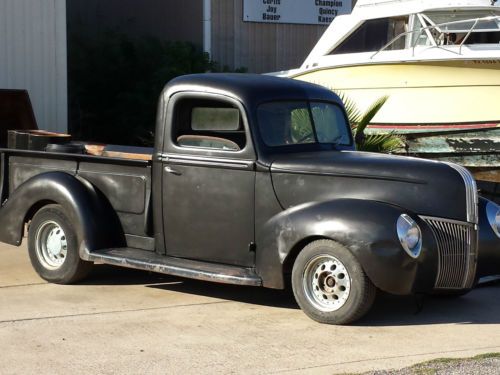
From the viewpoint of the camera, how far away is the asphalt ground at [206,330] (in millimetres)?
5602

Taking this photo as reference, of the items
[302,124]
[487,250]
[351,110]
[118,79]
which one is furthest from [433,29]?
[487,250]

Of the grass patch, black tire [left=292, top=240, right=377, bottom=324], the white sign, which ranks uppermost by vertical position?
the white sign

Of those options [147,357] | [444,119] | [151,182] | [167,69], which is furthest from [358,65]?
[147,357]

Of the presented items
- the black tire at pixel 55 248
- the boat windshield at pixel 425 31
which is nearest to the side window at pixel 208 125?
the black tire at pixel 55 248

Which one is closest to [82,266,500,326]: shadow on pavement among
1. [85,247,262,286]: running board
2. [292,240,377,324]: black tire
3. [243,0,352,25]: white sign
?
[292,240,377,324]: black tire

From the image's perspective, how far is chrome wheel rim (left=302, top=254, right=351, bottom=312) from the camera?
6488 mm

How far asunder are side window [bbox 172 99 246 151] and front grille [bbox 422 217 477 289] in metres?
1.72

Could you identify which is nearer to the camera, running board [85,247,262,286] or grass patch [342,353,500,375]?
grass patch [342,353,500,375]

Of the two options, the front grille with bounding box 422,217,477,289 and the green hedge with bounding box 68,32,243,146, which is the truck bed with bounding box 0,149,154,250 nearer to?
the front grille with bounding box 422,217,477,289

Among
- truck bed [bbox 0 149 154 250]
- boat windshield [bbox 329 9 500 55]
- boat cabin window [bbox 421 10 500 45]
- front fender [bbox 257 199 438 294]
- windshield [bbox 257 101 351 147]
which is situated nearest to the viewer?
front fender [bbox 257 199 438 294]

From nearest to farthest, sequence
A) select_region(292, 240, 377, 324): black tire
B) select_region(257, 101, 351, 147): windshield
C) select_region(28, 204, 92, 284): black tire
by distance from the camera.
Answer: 1. select_region(292, 240, 377, 324): black tire
2. select_region(257, 101, 351, 147): windshield
3. select_region(28, 204, 92, 284): black tire

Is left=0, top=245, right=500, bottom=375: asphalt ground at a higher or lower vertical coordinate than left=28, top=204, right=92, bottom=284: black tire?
lower

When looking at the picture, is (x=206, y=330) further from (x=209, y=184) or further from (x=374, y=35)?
(x=374, y=35)

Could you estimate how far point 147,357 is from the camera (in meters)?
5.70
